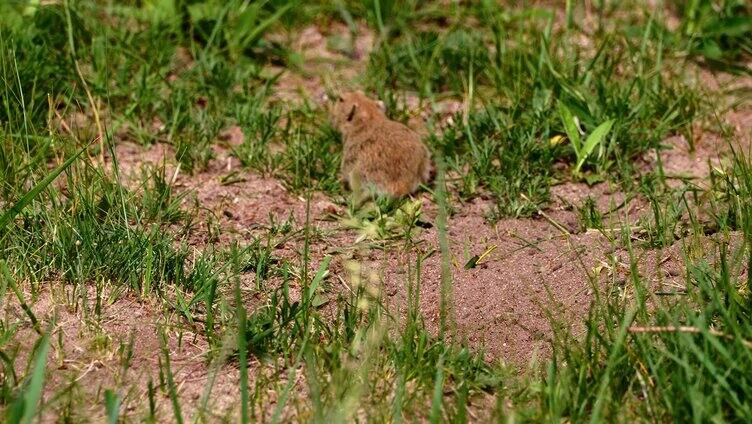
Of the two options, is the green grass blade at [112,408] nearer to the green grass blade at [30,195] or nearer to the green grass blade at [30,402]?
the green grass blade at [30,402]

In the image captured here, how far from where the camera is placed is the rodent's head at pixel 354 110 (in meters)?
5.69

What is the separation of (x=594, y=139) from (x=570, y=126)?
183 millimetres

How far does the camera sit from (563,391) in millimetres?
3529

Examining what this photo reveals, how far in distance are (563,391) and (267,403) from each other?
3.32 feet

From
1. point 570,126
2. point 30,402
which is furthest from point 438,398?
point 570,126

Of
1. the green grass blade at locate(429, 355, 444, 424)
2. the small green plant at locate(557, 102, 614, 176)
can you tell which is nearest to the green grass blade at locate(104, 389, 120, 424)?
the green grass blade at locate(429, 355, 444, 424)

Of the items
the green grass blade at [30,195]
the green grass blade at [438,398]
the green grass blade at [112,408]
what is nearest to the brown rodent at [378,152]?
the green grass blade at [30,195]

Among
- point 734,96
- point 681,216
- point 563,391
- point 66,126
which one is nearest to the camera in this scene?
point 563,391

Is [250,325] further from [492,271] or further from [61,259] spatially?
[492,271]

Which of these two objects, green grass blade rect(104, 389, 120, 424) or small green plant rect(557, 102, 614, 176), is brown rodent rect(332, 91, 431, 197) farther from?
green grass blade rect(104, 389, 120, 424)

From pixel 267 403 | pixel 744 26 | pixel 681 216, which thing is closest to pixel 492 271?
pixel 681 216

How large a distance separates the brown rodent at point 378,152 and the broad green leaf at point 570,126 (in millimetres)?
719

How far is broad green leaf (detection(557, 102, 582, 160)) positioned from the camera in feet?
17.9

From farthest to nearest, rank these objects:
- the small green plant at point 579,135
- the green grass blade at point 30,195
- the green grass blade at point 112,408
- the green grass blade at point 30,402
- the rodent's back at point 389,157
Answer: the small green plant at point 579,135
the rodent's back at point 389,157
the green grass blade at point 30,195
the green grass blade at point 112,408
the green grass blade at point 30,402
